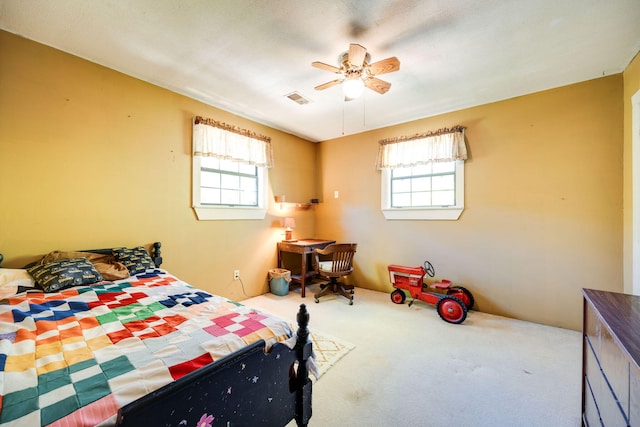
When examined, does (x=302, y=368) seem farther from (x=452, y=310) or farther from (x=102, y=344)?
(x=452, y=310)

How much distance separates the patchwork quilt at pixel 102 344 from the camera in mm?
764

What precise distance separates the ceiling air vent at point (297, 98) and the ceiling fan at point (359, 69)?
0.85m

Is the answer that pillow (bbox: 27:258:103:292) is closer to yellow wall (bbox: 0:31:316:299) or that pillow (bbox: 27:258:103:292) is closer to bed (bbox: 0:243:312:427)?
bed (bbox: 0:243:312:427)

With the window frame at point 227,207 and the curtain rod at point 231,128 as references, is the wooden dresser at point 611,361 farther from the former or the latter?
the curtain rod at point 231,128

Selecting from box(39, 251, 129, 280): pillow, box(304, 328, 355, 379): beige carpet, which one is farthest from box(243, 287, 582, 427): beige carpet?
box(39, 251, 129, 280): pillow

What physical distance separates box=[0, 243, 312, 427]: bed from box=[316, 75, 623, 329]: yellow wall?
2901 millimetres

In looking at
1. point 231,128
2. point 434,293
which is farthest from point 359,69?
point 434,293

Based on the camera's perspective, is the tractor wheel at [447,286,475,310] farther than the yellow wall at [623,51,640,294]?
Yes

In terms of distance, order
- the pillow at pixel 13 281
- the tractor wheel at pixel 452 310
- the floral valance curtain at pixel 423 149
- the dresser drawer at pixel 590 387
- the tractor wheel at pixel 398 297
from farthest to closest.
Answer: the tractor wheel at pixel 398 297, the floral valance curtain at pixel 423 149, the tractor wheel at pixel 452 310, the pillow at pixel 13 281, the dresser drawer at pixel 590 387

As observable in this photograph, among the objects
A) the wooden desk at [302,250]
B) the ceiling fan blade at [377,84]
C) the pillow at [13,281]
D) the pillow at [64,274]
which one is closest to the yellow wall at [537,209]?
the wooden desk at [302,250]

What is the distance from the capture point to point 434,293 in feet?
11.0

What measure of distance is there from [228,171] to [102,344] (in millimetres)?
2782

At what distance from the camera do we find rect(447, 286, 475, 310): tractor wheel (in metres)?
3.23

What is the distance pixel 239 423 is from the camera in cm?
93
